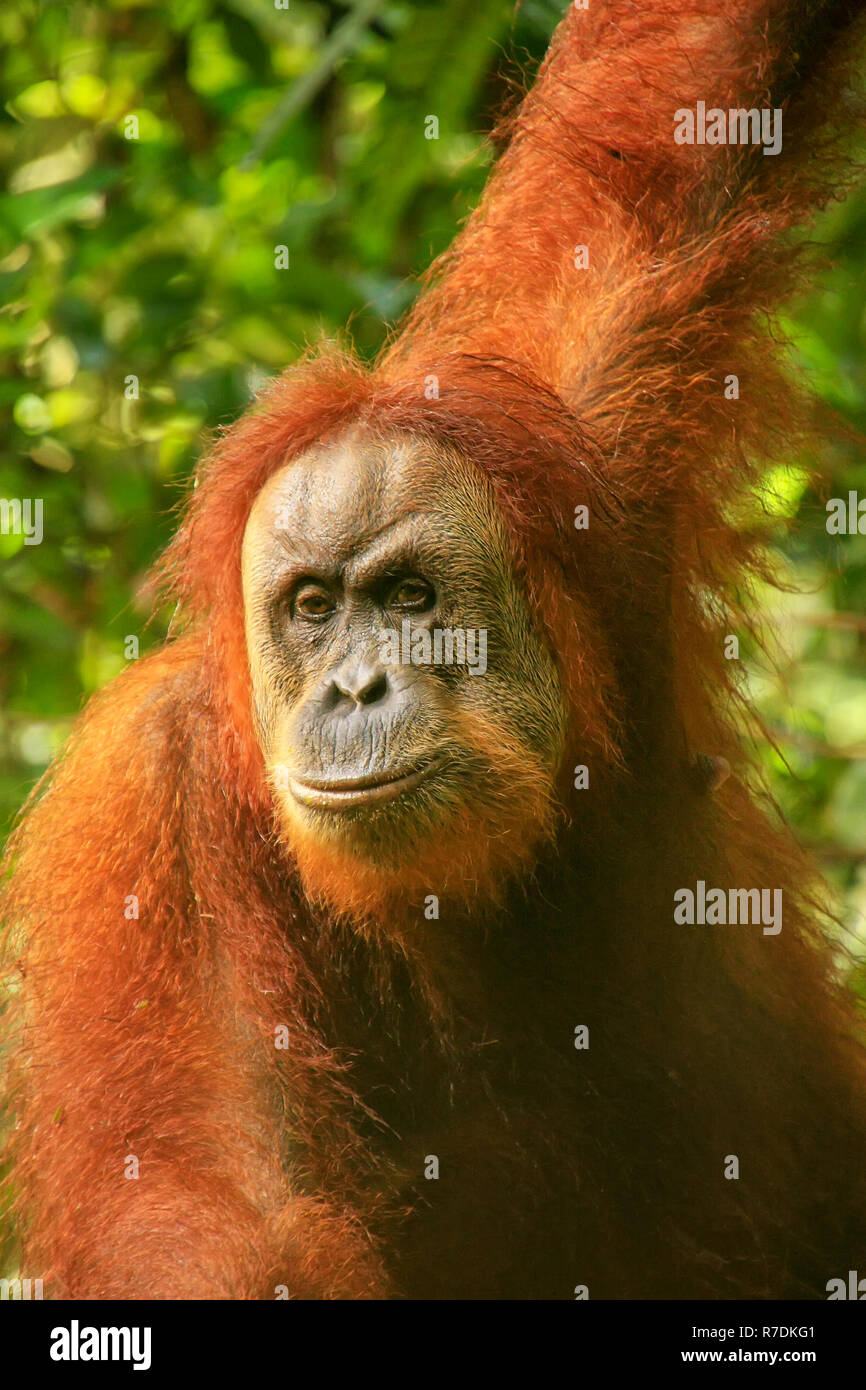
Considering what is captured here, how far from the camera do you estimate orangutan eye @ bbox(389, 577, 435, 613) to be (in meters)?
2.94

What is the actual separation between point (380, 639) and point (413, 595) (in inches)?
4.4

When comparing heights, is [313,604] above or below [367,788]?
above

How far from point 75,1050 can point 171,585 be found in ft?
3.43

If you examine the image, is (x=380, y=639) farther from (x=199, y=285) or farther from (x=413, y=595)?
(x=199, y=285)

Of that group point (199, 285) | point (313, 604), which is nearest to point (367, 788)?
point (313, 604)

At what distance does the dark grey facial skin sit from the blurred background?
107 centimetres

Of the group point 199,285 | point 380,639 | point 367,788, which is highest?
point 199,285

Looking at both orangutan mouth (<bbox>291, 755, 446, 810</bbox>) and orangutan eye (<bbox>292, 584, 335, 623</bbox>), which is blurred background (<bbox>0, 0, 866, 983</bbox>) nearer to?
orangutan eye (<bbox>292, 584, 335, 623</bbox>)

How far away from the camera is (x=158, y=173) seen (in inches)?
186

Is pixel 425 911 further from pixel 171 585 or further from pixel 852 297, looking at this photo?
pixel 852 297

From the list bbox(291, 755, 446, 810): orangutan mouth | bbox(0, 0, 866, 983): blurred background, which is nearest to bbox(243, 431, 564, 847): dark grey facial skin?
bbox(291, 755, 446, 810): orangutan mouth

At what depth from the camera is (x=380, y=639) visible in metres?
2.91

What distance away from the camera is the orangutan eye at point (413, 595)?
2.94 metres

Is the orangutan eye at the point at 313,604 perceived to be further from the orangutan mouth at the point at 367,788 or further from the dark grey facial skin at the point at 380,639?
the orangutan mouth at the point at 367,788
